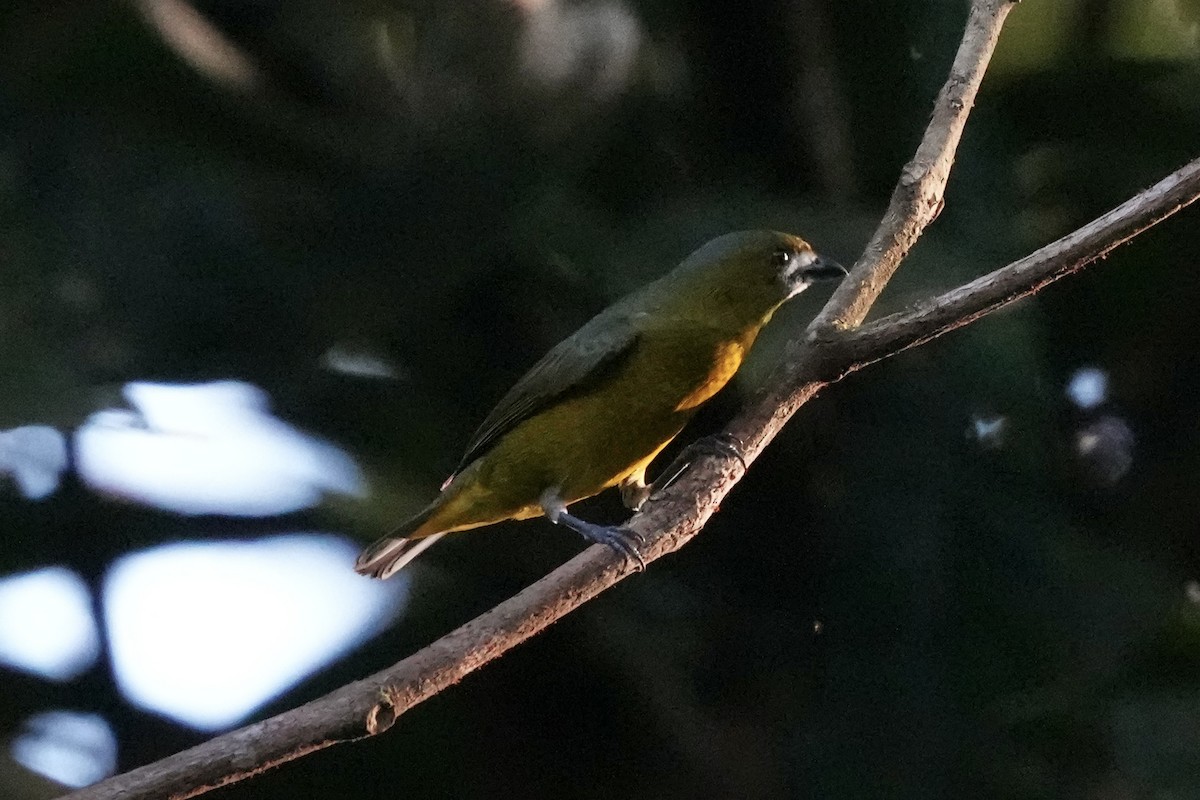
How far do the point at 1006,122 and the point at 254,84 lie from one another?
3.21 ft

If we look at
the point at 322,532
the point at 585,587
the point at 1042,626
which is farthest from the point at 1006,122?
the point at 322,532

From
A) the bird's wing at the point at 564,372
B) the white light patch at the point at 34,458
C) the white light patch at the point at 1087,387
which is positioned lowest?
the white light patch at the point at 1087,387

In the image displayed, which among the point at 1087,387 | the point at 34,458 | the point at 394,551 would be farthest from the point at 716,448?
the point at 34,458

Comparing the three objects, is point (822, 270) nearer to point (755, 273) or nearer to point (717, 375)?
point (755, 273)

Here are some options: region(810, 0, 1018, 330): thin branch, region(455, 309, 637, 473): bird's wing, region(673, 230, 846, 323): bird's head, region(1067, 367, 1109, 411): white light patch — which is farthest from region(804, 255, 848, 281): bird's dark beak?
Answer: region(1067, 367, 1109, 411): white light patch

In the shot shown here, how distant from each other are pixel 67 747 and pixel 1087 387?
4.56ft

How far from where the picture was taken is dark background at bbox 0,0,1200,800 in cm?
133

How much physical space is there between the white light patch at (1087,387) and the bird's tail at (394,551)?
2.80 feet

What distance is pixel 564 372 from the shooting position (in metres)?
1.25

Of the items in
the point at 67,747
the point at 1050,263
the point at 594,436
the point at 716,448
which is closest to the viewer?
the point at 1050,263

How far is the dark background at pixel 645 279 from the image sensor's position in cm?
133

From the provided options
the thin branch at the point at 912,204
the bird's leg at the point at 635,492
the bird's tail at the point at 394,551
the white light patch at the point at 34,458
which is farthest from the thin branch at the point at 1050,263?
the white light patch at the point at 34,458

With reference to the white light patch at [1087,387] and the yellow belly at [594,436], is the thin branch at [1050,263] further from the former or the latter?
the white light patch at [1087,387]

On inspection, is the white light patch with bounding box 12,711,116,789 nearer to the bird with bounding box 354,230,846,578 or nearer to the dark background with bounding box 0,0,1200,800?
the dark background with bounding box 0,0,1200,800
